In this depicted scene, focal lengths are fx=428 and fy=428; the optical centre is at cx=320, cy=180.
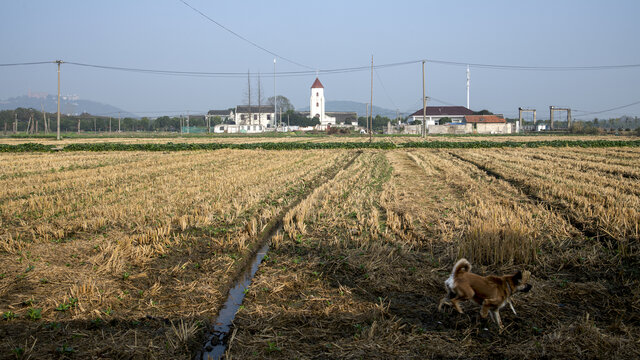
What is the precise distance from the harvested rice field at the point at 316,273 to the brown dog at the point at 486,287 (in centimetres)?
28

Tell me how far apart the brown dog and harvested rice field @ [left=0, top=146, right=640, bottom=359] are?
283 millimetres

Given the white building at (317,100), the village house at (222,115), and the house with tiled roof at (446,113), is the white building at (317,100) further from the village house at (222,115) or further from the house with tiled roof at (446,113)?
the house with tiled roof at (446,113)

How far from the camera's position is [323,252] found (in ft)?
23.0

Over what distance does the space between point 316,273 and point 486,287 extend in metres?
2.50

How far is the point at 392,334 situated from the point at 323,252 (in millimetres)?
2875

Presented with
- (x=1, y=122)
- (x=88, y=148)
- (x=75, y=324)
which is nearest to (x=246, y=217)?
(x=75, y=324)

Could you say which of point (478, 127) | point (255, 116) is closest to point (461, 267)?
point (478, 127)

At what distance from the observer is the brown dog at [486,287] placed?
4219 mm

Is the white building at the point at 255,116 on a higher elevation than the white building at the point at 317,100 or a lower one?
lower

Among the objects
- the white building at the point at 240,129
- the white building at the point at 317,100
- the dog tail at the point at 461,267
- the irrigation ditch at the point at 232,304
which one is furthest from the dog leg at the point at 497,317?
the white building at the point at 317,100

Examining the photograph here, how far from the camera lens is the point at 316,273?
6051 millimetres

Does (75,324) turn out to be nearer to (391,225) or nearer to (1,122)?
(391,225)

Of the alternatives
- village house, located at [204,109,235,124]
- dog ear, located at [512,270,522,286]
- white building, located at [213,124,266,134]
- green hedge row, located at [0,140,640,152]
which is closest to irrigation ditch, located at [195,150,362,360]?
dog ear, located at [512,270,522,286]

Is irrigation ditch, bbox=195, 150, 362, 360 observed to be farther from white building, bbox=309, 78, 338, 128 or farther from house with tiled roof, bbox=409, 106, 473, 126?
white building, bbox=309, 78, 338, 128
